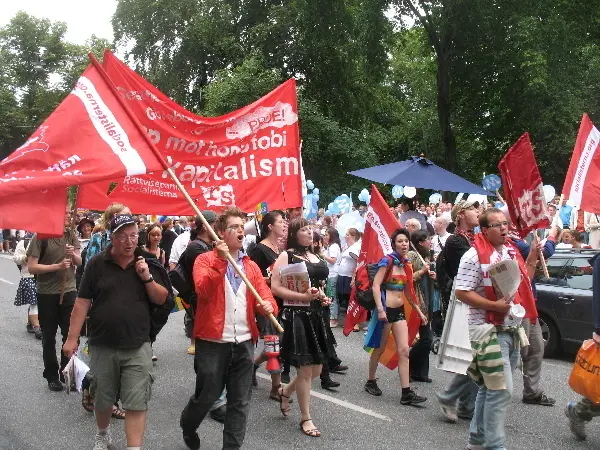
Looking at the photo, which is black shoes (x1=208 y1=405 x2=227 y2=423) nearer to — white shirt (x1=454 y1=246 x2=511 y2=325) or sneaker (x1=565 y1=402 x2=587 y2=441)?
white shirt (x1=454 y1=246 x2=511 y2=325)

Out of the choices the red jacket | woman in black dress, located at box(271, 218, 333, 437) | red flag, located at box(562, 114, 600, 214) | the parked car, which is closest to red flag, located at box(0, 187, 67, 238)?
the red jacket

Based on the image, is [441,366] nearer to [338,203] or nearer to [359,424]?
[359,424]

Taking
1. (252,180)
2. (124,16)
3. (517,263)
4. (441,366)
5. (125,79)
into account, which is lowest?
(441,366)

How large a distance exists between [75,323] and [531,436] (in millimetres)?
3707

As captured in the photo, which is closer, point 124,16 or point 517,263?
point 517,263

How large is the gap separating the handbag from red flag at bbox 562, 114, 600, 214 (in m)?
1.80

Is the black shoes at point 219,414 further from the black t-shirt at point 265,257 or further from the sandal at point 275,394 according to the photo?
the black t-shirt at point 265,257

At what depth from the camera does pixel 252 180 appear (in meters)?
6.85

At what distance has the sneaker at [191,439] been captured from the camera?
5426 millimetres

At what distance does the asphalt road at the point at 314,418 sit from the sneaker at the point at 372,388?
8 centimetres

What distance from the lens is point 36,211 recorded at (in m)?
4.51

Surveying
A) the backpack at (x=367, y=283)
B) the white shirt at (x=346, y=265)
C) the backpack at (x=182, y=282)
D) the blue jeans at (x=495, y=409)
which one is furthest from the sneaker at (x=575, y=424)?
the white shirt at (x=346, y=265)

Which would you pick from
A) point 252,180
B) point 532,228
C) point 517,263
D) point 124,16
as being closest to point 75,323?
point 252,180

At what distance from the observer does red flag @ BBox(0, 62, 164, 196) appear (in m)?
4.58
